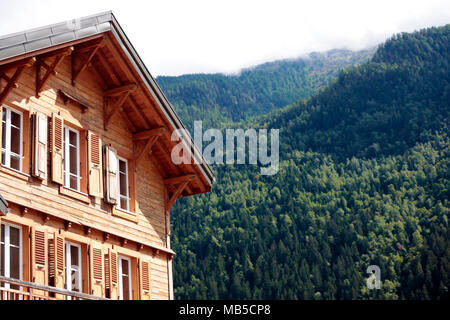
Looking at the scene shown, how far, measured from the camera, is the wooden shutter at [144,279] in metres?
21.3

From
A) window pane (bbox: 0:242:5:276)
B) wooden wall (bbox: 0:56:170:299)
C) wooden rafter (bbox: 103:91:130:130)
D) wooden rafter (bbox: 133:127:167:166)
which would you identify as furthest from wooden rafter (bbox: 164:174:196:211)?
window pane (bbox: 0:242:5:276)

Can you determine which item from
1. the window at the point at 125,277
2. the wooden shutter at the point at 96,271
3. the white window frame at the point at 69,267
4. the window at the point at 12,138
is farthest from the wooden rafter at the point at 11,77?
the window at the point at 125,277

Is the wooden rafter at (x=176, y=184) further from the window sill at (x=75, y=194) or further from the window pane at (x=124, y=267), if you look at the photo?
the window sill at (x=75, y=194)

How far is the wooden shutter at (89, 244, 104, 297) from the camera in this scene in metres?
19.1

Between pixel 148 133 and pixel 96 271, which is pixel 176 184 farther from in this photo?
pixel 96 271

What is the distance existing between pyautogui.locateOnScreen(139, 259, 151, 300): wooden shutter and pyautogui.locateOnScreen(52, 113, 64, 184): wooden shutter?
4177 mm

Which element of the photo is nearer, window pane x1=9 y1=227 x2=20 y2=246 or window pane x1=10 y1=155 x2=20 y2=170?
window pane x1=9 y1=227 x2=20 y2=246

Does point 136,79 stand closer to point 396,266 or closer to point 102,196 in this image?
point 102,196

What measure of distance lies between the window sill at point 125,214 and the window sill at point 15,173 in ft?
11.9

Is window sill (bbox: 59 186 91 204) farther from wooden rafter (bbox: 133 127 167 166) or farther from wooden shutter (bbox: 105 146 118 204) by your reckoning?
wooden rafter (bbox: 133 127 167 166)

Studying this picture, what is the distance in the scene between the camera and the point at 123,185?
22.0 metres

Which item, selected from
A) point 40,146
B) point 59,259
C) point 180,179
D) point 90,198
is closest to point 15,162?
point 40,146

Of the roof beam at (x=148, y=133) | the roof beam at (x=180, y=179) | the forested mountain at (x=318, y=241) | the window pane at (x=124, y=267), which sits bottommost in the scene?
the window pane at (x=124, y=267)

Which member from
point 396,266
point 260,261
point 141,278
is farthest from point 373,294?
point 141,278
